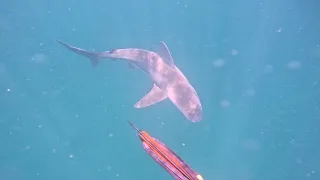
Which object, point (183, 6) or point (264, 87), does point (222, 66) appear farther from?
point (183, 6)

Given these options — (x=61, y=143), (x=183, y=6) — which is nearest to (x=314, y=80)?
(x=183, y=6)

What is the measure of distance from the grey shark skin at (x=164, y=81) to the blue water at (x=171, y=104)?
18.3ft

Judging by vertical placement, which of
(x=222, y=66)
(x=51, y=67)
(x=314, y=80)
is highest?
(x=314, y=80)

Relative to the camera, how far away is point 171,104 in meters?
17.4

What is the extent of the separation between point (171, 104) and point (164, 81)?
246 inches

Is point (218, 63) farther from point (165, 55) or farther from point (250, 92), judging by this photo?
point (165, 55)

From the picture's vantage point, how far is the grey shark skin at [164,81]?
10.5 m

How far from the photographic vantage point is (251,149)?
17797 mm

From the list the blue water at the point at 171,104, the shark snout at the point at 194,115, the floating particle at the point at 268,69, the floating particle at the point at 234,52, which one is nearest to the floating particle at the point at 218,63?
the blue water at the point at 171,104

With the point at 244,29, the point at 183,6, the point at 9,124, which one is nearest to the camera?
the point at 9,124

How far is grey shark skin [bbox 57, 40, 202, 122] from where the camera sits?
34.4 ft

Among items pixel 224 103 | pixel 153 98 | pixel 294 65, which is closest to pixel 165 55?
pixel 153 98

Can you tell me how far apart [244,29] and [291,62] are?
3784 mm

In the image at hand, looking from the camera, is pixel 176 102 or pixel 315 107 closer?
pixel 176 102
